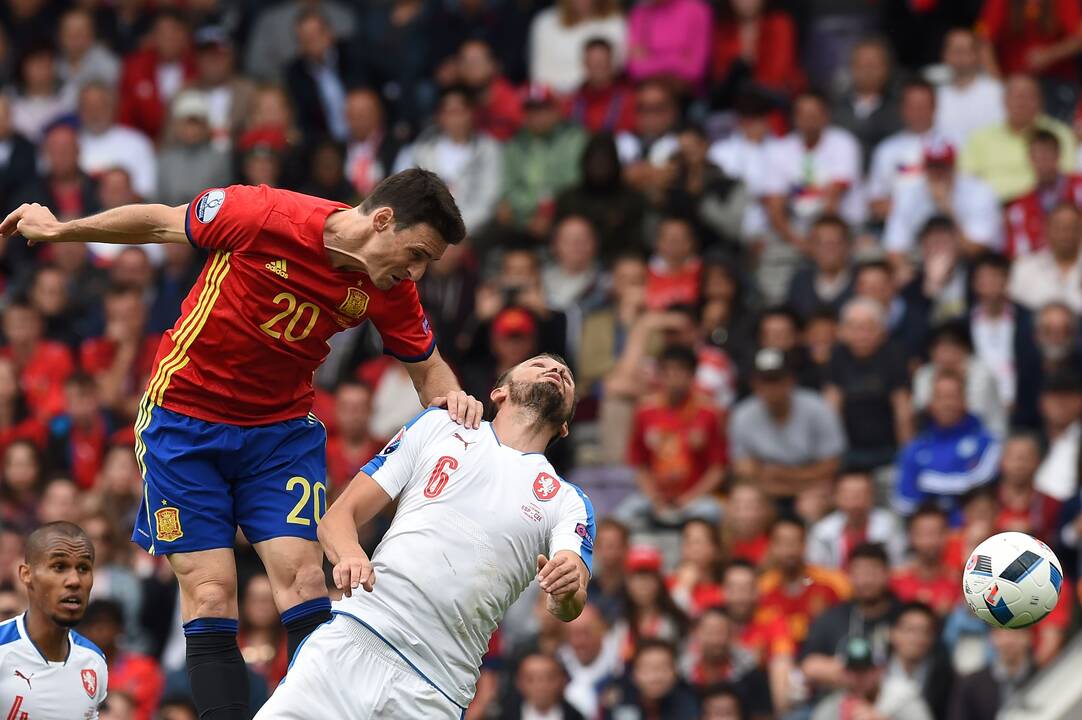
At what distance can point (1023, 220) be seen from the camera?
16.6 metres

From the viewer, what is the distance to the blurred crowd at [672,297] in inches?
535

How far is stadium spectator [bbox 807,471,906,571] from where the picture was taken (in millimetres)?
14141

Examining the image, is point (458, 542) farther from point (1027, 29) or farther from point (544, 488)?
point (1027, 29)

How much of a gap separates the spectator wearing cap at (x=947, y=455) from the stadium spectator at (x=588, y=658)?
2431 millimetres

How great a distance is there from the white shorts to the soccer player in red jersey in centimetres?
47

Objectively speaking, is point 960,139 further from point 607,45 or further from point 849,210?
point 607,45

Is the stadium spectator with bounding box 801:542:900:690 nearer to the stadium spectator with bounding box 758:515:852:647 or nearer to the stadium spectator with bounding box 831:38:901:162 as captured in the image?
the stadium spectator with bounding box 758:515:852:647

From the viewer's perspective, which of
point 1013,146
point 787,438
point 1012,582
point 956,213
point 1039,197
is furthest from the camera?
point 1013,146

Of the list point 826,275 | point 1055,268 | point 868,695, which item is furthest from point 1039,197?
point 868,695

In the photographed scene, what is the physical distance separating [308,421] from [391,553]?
0.95m

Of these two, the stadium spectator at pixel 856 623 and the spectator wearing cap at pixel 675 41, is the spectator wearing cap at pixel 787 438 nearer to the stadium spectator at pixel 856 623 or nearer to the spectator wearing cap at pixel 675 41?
the stadium spectator at pixel 856 623

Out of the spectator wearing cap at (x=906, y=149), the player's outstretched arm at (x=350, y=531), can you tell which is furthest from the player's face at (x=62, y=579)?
the spectator wearing cap at (x=906, y=149)

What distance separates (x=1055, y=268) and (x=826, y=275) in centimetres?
182

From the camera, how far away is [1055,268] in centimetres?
1595
